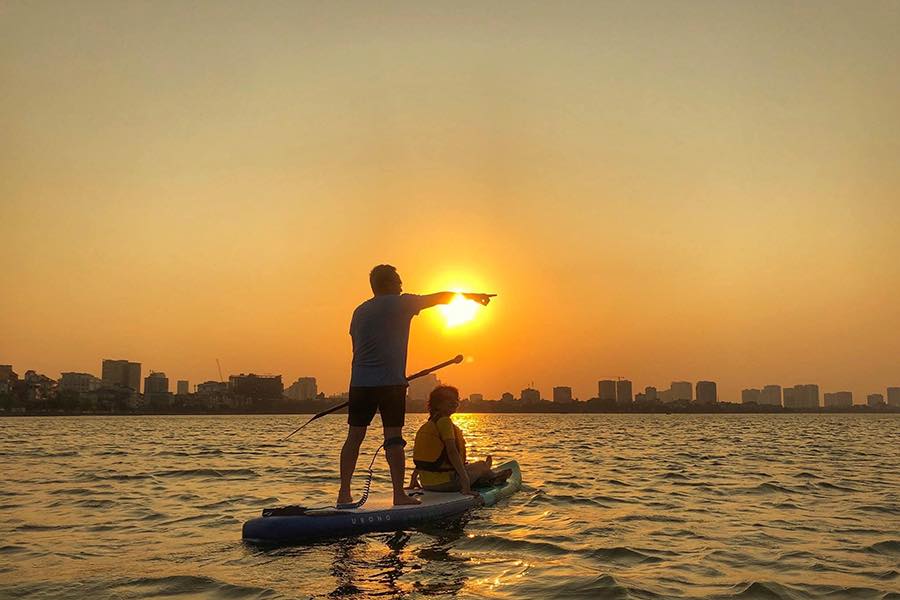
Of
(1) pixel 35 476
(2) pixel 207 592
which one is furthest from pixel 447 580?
(1) pixel 35 476

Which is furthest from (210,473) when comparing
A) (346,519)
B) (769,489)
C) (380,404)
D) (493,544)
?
(769,489)

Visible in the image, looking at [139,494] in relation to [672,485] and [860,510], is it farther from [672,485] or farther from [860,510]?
[860,510]

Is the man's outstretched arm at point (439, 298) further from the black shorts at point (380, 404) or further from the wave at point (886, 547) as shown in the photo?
the wave at point (886, 547)

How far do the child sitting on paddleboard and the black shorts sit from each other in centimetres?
167

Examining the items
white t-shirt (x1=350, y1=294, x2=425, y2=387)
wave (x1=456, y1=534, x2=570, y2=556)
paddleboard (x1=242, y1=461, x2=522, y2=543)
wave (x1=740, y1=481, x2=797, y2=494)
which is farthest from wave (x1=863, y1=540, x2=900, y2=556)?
white t-shirt (x1=350, y1=294, x2=425, y2=387)

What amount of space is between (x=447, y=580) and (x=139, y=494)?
8.96 m

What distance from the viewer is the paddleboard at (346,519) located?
8.23 meters

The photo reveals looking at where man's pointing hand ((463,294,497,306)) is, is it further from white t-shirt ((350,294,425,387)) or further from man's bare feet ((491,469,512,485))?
man's bare feet ((491,469,512,485))

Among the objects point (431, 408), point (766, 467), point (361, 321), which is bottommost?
point (766, 467)

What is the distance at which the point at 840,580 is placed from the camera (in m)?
Result: 6.96

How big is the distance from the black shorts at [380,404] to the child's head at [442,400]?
167cm

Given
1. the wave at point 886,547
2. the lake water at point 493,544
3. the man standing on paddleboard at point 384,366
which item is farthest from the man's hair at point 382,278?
the wave at point 886,547

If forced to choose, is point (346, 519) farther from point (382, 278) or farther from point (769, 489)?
point (769, 489)

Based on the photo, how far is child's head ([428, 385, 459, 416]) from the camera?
10.4m
